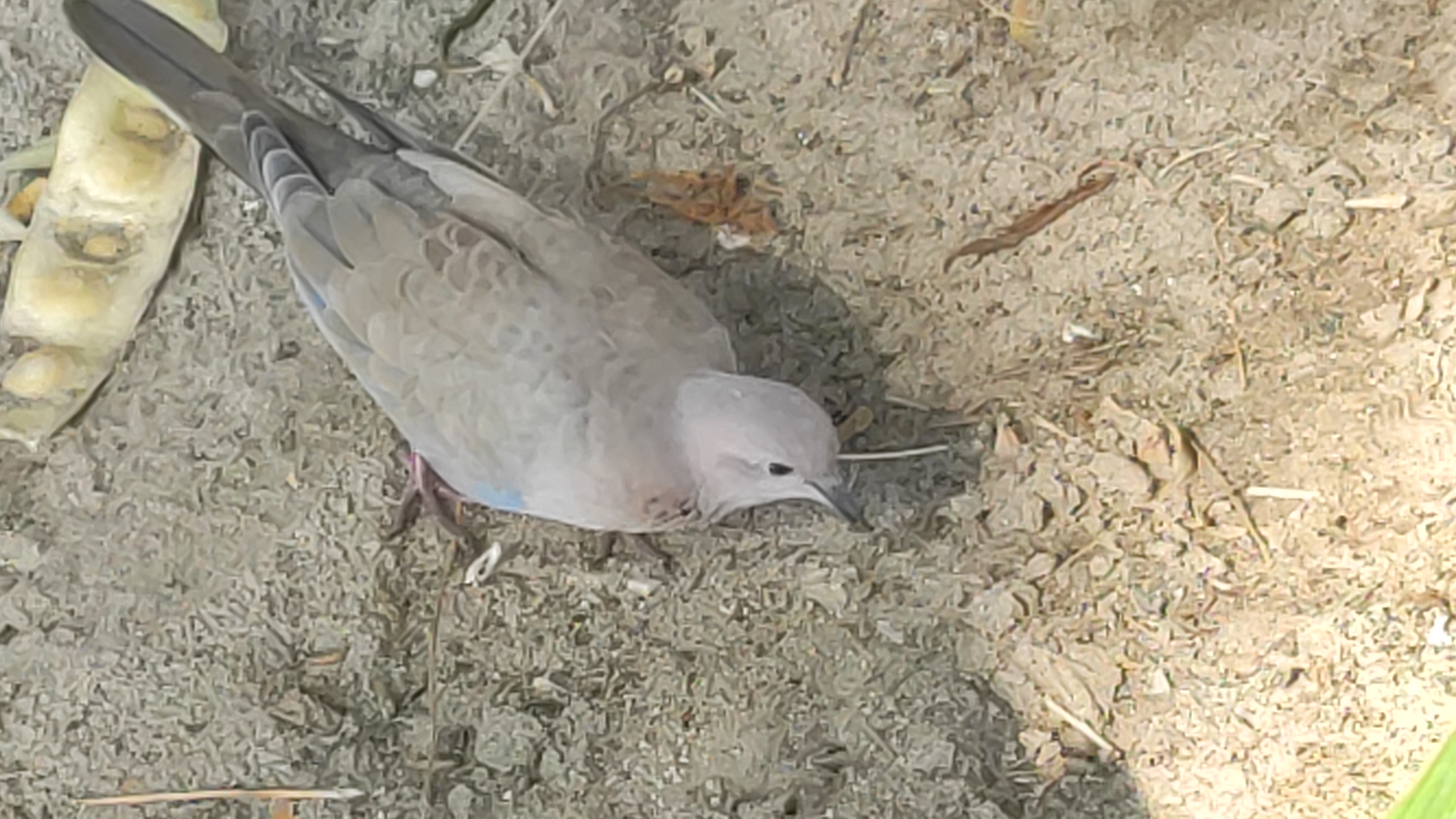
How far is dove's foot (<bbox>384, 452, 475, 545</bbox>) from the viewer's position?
3.19 metres

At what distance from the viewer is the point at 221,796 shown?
320 cm

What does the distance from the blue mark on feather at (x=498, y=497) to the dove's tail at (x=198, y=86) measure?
0.73m

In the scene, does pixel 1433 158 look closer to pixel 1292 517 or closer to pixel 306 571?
pixel 1292 517

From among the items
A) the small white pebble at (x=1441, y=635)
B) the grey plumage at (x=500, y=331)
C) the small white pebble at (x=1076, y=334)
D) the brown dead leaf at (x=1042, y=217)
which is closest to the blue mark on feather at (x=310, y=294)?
the grey plumage at (x=500, y=331)

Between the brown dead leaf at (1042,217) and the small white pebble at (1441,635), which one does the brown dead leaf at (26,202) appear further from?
the small white pebble at (1441,635)

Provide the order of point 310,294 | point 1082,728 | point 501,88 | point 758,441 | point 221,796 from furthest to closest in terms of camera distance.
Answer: point 501,88 < point 221,796 < point 1082,728 < point 310,294 < point 758,441

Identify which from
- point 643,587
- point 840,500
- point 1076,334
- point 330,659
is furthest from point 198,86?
point 1076,334

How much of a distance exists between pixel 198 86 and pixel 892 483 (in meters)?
1.81

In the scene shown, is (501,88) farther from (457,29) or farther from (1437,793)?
(1437,793)

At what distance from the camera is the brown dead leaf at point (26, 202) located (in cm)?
339

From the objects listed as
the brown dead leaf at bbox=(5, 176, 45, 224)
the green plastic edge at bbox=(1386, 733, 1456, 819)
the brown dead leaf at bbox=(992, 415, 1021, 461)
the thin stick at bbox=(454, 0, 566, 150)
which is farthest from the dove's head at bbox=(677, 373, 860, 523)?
the brown dead leaf at bbox=(5, 176, 45, 224)

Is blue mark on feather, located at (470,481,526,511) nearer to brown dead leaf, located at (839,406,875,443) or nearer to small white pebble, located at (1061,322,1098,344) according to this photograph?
brown dead leaf, located at (839,406,875,443)

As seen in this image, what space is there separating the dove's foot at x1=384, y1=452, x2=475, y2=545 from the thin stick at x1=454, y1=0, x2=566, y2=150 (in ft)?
2.70

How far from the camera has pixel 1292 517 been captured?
3.10 m
